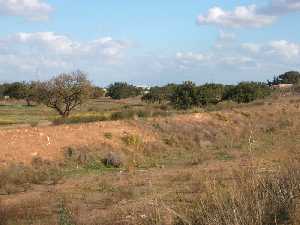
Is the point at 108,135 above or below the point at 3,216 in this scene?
above

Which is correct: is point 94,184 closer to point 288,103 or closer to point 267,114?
point 267,114

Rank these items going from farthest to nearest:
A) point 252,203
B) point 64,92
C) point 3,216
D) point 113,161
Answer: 1. point 64,92
2. point 113,161
3. point 3,216
4. point 252,203

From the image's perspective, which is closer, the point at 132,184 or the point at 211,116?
the point at 132,184

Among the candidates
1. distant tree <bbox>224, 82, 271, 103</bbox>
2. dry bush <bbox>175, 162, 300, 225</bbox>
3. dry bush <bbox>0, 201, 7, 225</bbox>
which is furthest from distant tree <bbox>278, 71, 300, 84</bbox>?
dry bush <bbox>175, 162, 300, 225</bbox>

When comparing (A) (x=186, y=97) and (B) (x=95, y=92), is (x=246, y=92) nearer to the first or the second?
(A) (x=186, y=97)

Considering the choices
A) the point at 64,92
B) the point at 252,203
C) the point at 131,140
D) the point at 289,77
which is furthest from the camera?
the point at 289,77

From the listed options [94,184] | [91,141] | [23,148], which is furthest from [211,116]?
[94,184]

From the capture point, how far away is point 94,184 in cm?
2002

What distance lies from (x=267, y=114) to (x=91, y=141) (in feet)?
58.3

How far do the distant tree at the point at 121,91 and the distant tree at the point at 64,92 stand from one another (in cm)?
5740

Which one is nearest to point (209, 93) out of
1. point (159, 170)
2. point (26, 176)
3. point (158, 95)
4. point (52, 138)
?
point (158, 95)

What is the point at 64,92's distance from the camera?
55125 millimetres

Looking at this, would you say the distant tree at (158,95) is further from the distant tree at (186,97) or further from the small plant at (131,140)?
the small plant at (131,140)

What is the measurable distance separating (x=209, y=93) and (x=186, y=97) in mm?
3596
